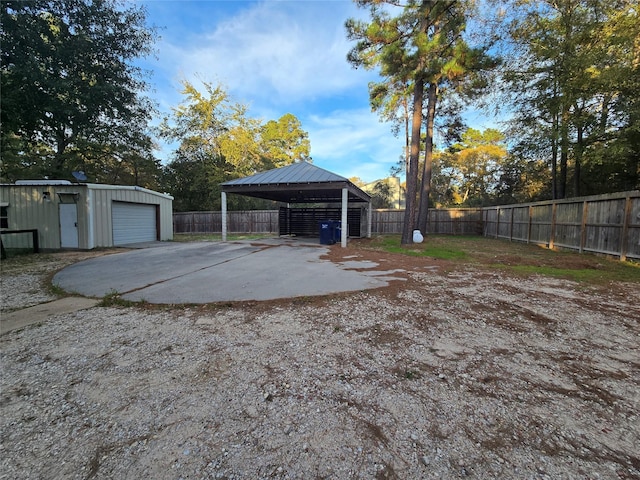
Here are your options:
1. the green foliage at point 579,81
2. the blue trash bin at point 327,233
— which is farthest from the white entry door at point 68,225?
the green foliage at point 579,81

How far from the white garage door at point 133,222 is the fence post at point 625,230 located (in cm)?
1642

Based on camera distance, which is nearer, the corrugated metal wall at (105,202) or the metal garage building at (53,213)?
the metal garage building at (53,213)

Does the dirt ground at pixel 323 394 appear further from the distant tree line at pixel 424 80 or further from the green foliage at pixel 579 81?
the green foliage at pixel 579 81

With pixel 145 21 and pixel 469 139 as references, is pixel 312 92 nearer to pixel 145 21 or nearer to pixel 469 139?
pixel 145 21

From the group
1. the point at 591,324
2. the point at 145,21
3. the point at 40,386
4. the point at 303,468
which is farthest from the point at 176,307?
the point at 145,21

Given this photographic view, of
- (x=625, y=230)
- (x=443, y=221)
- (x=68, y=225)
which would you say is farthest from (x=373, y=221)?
(x=68, y=225)

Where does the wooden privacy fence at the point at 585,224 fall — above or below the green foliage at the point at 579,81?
below

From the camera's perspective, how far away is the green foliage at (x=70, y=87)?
1028cm

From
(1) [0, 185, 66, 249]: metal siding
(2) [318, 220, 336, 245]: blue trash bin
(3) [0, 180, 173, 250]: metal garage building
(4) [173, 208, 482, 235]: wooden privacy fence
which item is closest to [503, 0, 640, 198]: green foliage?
(4) [173, 208, 482, 235]: wooden privacy fence

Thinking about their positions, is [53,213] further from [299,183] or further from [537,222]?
[537,222]

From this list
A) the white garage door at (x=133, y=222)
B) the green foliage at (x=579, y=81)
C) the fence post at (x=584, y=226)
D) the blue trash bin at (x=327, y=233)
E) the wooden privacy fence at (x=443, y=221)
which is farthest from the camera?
the wooden privacy fence at (x=443, y=221)

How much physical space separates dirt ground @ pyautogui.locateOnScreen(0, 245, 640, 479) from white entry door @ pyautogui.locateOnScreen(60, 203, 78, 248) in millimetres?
8753

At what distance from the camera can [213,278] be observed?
5.34 meters

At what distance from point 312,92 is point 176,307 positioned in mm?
14628
